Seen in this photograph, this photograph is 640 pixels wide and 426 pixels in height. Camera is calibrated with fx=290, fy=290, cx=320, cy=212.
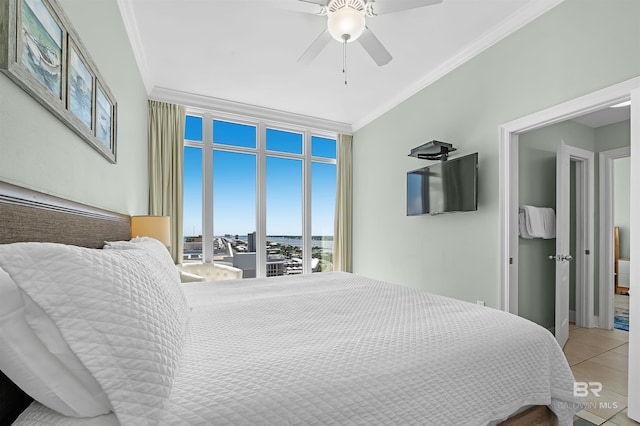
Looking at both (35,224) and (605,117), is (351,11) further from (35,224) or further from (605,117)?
(605,117)

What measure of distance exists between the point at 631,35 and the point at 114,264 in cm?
300

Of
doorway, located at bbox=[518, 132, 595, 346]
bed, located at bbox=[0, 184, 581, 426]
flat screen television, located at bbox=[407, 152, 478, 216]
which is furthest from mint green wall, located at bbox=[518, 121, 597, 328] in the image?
bed, located at bbox=[0, 184, 581, 426]

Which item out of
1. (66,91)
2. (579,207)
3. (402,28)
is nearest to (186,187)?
(66,91)

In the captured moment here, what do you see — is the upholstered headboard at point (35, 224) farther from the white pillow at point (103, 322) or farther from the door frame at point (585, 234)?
the door frame at point (585, 234)

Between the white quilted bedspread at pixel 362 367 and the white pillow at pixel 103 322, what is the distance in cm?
8

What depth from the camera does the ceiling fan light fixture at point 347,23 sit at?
2.08m

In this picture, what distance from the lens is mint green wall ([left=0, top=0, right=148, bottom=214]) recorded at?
3.12 ft

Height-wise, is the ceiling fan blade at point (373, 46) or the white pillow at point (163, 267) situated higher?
the ceiling fan blade at point (373, 46)

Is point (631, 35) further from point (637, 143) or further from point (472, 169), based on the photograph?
point (472, 169)

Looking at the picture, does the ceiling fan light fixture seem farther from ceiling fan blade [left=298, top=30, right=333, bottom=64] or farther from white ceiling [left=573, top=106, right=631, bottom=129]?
white ceiling [left=573, top=106, right=631, bottom=129]

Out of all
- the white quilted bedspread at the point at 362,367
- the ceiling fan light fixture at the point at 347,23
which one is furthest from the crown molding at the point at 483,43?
the white quilted bedspread at the point at 362,367

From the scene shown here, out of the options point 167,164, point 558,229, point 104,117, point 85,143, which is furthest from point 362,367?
point 167,164

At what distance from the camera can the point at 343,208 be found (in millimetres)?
5078

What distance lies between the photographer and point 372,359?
98cm
